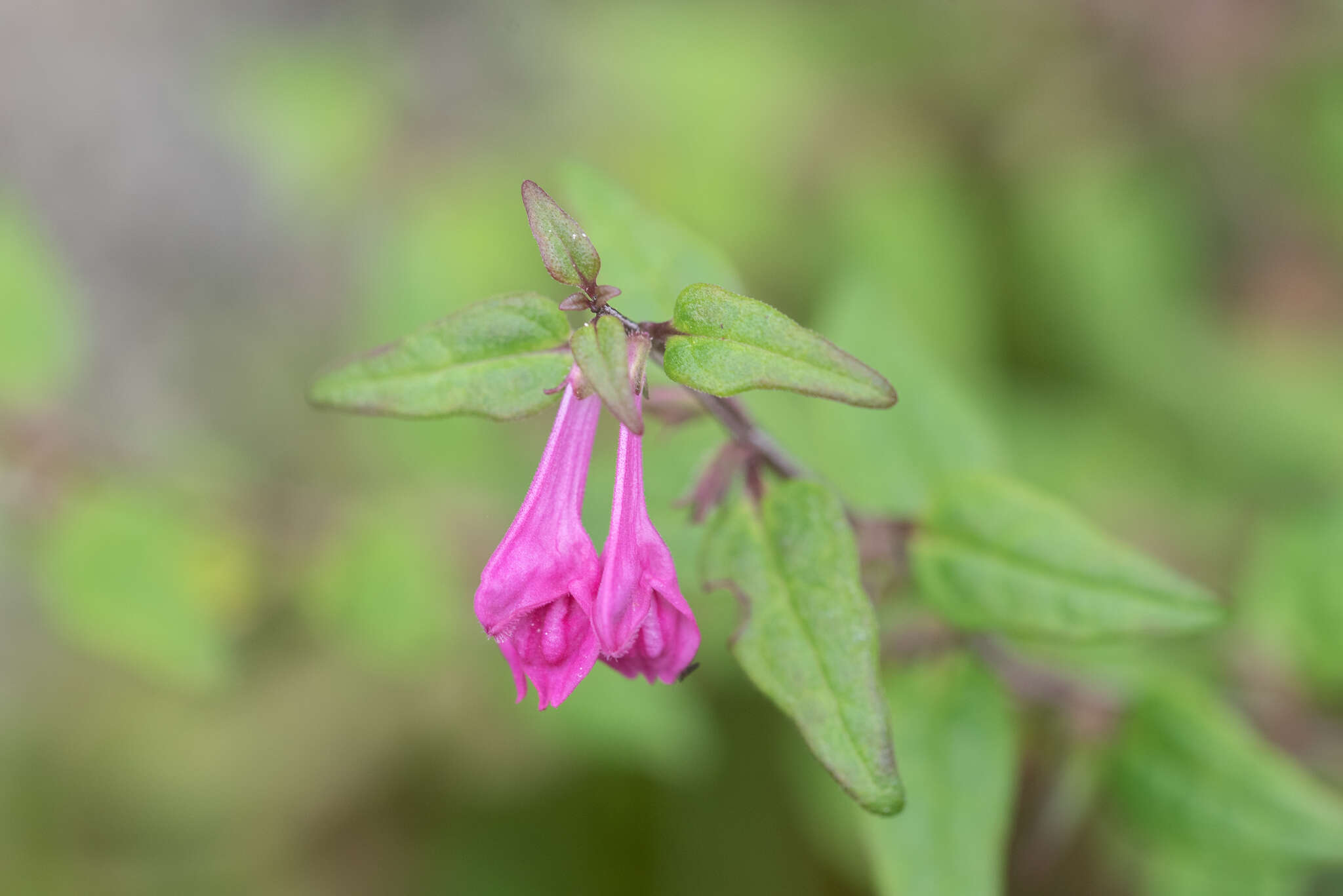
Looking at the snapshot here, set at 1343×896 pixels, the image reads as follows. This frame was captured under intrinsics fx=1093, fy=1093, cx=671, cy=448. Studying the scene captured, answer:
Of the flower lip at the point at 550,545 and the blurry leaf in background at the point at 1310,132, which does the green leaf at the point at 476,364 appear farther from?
the blurry leaf in background at the point at 1310,132

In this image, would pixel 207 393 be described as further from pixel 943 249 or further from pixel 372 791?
pixel 943 249

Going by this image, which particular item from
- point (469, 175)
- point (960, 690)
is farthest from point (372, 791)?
point (960, 690)

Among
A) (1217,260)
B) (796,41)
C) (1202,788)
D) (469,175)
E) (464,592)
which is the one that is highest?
(796,41)

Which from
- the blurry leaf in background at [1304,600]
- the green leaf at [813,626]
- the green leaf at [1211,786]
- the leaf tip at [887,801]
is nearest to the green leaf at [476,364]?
the green leaf at [813,626]

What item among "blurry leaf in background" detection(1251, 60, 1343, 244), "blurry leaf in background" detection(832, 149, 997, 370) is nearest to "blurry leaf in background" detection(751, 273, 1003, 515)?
Answer: "blurry leaf in background" detection(832, 149, 997, 370)

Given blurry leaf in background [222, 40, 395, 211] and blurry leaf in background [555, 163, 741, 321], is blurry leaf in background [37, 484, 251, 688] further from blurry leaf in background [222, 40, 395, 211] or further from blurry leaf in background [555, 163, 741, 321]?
blurry leaf in background [222, 40, 395, 211]

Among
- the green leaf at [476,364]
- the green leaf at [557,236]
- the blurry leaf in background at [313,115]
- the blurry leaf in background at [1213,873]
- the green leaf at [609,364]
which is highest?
the blurry leaf in background at [313,115]
